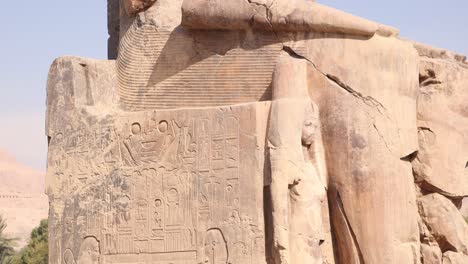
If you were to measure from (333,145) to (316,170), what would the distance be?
0.26 meters

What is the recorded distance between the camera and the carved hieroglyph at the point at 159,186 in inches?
298

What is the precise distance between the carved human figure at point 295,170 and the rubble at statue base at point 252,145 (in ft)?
0.04

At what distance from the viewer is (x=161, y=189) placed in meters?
7.84

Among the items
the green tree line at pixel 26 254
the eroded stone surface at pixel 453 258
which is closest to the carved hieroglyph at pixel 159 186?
the eroded stone surface at pixel 453 258

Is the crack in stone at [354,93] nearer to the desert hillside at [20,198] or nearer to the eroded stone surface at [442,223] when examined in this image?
the eroded stone surface at [442,223]

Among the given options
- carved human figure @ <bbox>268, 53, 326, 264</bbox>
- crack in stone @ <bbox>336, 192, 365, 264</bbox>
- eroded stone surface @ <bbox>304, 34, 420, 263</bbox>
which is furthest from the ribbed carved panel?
crack in stone @ <bbox>336, 192, 365, 264</bbox>

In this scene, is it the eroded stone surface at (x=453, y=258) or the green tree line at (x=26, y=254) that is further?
the green tree line at (x=26, y=254)

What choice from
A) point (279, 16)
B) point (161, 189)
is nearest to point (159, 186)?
point (161, 189)

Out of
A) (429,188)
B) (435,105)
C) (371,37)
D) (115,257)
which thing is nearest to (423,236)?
(429,188)

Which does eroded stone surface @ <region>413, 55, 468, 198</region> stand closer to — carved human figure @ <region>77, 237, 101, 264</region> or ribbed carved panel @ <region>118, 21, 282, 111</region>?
ribbed carved panel @ <region>118, 21, 282, 111</region>

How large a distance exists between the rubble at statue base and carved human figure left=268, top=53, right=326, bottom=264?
1 centimetres

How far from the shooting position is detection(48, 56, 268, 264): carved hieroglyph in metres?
7.56

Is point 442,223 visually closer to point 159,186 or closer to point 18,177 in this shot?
point 159,186

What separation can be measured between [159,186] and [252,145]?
0.87 metres
